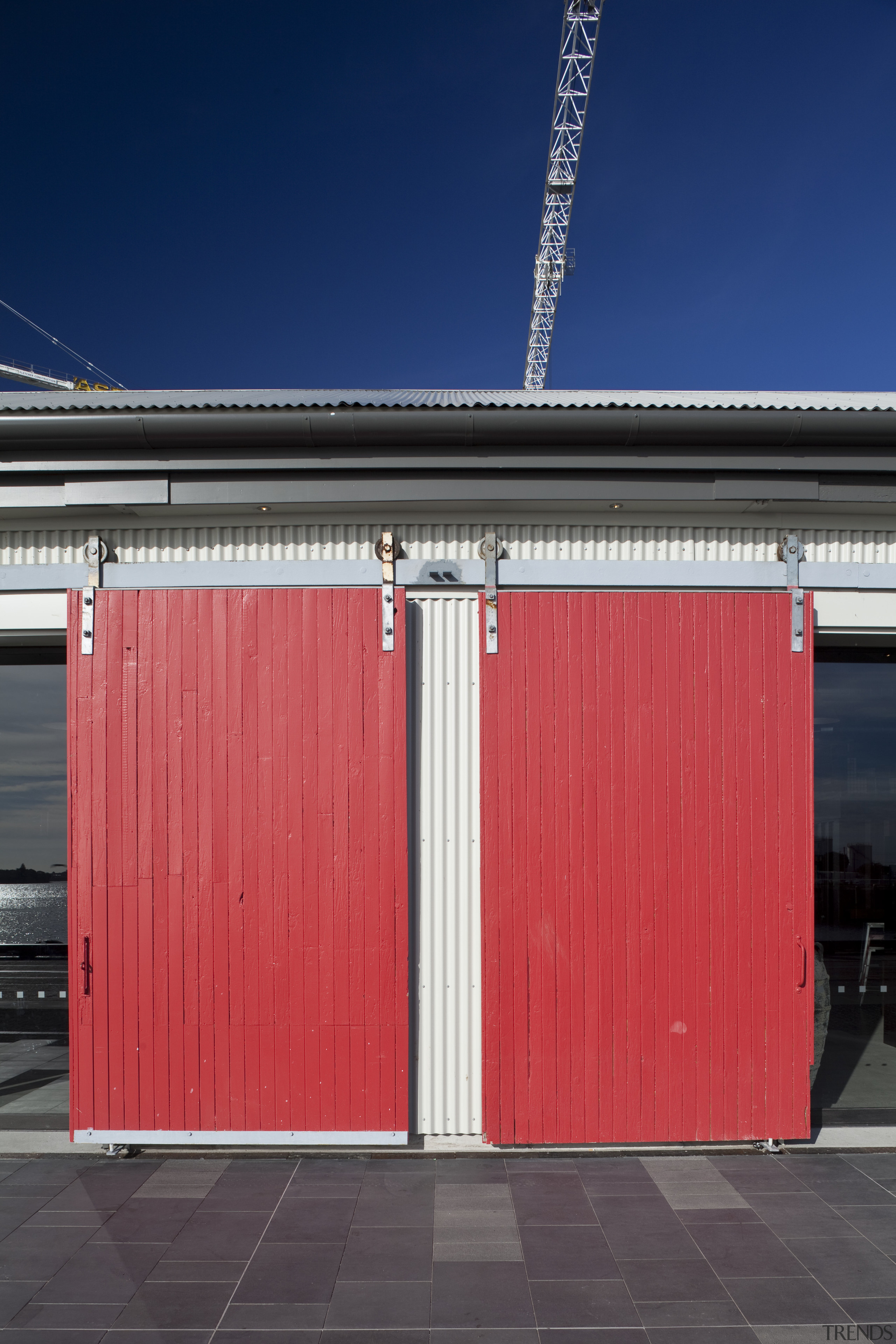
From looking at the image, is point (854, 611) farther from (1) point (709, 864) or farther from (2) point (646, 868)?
(2) point (646, 868)

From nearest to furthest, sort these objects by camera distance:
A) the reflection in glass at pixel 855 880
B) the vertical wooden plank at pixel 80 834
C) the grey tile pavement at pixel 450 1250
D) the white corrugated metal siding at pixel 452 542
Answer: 1. the grey tile pavement at pixel 450 1250
2. the vertical wooden plank at pixel 80 834
3. the white corrugated metal siding at pixel 452 542
4. the reflection in glass at pixel 855 880

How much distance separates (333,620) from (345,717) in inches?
22.8

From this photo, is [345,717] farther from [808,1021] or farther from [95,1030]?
[808,1021]

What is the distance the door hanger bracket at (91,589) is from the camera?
4273mm

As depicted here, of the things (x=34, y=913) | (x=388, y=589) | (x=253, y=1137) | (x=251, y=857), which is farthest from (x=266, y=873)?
(x=388, y=589)

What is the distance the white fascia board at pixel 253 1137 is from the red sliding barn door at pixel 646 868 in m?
0.63

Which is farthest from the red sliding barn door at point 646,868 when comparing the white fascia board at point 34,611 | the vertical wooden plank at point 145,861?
the white fascia board at point 34,611

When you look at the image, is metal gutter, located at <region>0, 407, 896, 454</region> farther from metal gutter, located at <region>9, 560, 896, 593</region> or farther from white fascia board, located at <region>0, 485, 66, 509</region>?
metal gutter, located at <region>9, 560, 896, 593</region>

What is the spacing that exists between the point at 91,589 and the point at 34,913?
7.05 feet

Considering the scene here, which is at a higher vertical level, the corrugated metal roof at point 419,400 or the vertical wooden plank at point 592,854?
the corrugated metal roof at point 419,400

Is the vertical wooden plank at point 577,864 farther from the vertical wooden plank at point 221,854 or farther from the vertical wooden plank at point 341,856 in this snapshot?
the vertical wooden plank at point 221,854

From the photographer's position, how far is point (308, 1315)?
2787 millimetres

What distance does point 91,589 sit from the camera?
169 inches

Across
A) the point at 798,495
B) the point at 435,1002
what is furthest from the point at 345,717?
the point at 798,495
